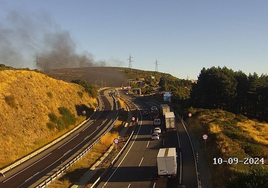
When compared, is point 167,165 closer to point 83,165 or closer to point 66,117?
point 83,165

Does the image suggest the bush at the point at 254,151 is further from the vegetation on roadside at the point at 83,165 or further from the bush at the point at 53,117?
the bush at the point at 53,117

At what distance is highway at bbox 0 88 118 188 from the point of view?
31.9m

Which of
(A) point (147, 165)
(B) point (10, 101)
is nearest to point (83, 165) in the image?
(A) point (147, 165)

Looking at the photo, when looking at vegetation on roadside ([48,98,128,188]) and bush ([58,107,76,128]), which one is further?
bush ([58,107,76,128])

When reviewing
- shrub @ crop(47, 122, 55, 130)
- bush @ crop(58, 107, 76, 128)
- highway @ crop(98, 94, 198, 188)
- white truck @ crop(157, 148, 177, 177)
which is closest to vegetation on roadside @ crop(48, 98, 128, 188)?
highway @ crop(98, 94, 198, 188)

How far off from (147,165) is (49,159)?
1650cm

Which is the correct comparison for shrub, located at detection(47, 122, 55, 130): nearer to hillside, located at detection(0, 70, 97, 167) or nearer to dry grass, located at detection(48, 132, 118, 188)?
hillside, located at detection(0, 70, 97, 167)

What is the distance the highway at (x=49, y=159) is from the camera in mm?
31867

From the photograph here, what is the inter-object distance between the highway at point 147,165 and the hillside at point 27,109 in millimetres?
17623

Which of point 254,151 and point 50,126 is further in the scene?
point 50,126

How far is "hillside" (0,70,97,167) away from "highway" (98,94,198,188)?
694 inches

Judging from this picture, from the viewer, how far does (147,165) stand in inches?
1313

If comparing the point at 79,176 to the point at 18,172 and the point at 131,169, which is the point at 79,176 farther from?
the point at 18,172

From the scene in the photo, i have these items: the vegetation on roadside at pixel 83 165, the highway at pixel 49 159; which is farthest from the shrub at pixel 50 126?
the vegetation on roadside at pixel 83 165
